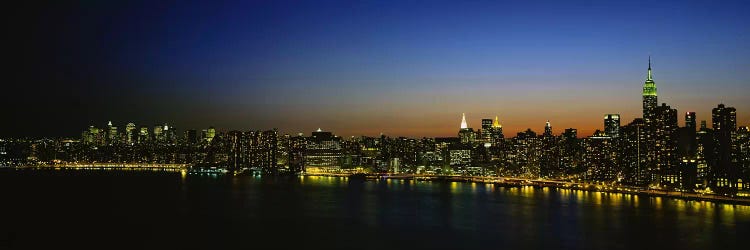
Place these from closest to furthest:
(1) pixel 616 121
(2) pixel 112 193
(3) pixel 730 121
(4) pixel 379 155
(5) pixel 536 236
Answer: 1. (5) pixel 536 236
2. (2) pixel 112 193
3. (3) pixel 730 121
4. (1) pixel 616 121
5. (4) pixel 379 155

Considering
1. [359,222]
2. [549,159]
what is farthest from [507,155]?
[359,222]

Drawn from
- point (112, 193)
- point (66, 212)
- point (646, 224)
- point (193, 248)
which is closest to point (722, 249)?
point (646, 224)

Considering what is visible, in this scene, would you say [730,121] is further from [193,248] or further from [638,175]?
[193,248]

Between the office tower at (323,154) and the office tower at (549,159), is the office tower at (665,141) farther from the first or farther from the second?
the office tower at (323,154)

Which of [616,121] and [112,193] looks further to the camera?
[616,121]

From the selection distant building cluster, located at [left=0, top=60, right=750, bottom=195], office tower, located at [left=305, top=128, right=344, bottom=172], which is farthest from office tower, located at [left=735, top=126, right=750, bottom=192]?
office tower, located at [left=305, top=128, right=344, bottom=172]

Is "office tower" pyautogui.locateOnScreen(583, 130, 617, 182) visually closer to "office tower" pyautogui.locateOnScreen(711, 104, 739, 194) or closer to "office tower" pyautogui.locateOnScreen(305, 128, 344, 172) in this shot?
"office tower" pyautogui.locateOnScreen(711, 104, 739, 194)

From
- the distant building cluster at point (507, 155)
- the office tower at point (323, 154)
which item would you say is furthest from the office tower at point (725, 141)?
the office tower at point (323, 154)
